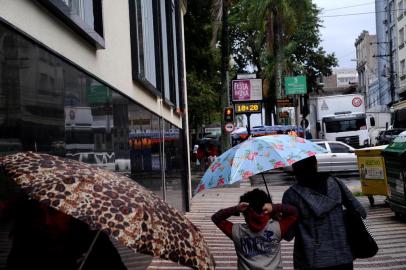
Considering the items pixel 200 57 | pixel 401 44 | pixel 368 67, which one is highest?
pixel 368 67

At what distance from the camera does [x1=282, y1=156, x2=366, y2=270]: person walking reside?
436 cm

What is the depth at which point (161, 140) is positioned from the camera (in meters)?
11.2

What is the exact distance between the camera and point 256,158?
5105 millimetres

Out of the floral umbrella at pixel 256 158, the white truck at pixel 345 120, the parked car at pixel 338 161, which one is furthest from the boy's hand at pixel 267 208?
the white truck at pixel 345 120

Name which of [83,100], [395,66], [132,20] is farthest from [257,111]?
[395,66]

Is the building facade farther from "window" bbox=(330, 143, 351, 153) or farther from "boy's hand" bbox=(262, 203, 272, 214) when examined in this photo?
"window" bbox=(330, 143, 351, 153)

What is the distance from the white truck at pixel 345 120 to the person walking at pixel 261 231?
33.4 metres

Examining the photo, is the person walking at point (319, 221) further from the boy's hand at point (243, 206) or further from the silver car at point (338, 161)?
the silver car at point (338, 161)

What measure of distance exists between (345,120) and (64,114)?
33.7 m

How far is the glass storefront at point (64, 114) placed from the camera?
3.77m

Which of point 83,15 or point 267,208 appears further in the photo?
point 83,15

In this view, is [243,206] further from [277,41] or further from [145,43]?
[277,41]

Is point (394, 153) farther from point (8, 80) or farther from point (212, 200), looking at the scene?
point (8, 80)

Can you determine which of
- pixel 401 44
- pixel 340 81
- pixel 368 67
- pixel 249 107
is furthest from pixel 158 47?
pixel 340 81
